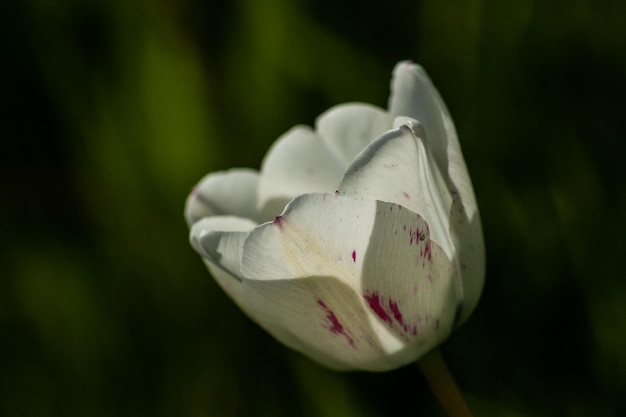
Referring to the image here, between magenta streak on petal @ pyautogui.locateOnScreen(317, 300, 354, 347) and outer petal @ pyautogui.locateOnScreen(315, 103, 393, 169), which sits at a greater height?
outer petal @ pyautogui.locateOnScreen(315, 103, 393, 169)

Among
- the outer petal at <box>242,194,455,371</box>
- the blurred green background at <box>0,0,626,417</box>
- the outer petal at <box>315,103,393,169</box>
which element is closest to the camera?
the outer petal at <box>242,194,455,371</box>

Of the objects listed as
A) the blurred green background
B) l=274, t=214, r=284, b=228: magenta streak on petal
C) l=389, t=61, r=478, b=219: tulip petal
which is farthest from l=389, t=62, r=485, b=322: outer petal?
the blurred green background

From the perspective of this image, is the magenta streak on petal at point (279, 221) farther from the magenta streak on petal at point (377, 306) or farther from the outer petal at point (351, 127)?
the outer petal at point (351, 127)

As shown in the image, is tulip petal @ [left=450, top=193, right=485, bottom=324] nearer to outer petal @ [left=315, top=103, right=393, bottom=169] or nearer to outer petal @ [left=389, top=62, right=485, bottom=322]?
outer petal @ [left=389, top=62, right=485, bottom=322]

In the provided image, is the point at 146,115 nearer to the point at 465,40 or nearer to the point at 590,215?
the point at 465,40

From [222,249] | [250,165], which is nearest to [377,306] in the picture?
[222,249]

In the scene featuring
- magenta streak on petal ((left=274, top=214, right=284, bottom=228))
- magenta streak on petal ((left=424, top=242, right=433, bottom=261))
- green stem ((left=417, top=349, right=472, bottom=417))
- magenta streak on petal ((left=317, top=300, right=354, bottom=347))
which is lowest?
green stem ((left=417, top=349, right=472, bottom=417))

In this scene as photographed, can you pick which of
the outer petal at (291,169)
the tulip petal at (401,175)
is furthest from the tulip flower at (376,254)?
the outer petal at (291,169)
